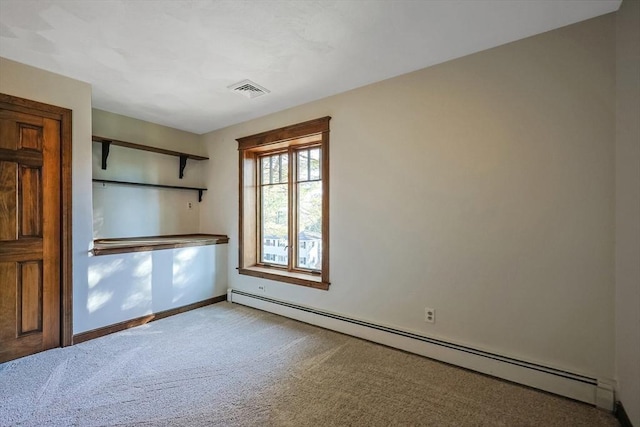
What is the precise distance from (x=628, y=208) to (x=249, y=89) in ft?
10.0

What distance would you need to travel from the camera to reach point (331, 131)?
3062mm

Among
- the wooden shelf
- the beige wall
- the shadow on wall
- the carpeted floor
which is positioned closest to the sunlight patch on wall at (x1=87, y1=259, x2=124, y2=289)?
the shadow on wall

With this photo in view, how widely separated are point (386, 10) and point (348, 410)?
252cm

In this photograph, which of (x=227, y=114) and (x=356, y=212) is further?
(x=227, y=114)

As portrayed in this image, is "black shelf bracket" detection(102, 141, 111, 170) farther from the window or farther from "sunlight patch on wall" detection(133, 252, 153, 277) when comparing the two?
the window

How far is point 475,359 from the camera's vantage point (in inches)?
87.2

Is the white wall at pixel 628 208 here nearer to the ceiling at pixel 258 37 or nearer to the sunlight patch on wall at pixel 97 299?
the ceiling at pixel 258 37

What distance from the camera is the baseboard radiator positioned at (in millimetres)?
1827

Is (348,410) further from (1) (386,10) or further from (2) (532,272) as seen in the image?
(1) (386,10)

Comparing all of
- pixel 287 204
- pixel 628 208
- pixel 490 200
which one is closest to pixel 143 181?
pixel 287 204

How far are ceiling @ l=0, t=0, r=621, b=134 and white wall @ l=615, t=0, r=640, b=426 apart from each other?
0.33 meters

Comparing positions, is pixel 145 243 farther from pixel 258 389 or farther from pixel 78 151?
pixel 258 389

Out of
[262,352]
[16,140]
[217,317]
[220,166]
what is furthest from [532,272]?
[16,140]

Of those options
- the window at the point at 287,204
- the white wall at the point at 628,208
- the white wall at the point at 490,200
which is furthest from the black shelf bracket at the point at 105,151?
the white wall at the point at 628,208
